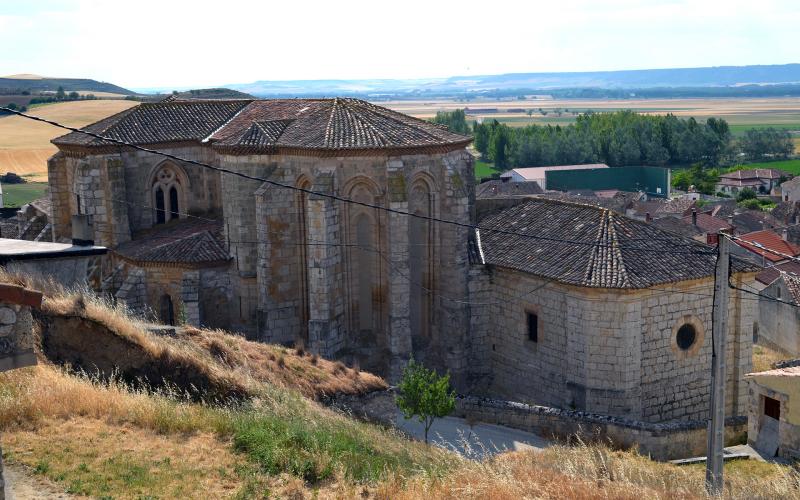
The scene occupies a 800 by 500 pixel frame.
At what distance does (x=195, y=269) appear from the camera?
90.8 ft

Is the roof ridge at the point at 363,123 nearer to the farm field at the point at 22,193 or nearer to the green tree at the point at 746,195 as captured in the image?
the farm field at the point at 22,193

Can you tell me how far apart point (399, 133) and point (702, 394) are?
38.8ft

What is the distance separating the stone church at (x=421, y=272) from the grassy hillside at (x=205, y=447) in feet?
24.8

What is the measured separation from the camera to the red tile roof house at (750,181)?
3716 inches

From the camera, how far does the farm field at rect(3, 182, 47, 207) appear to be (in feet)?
188

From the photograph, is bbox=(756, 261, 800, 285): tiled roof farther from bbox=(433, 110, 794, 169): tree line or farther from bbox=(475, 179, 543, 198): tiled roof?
bbox=(433, 110, 794, 169): tree line

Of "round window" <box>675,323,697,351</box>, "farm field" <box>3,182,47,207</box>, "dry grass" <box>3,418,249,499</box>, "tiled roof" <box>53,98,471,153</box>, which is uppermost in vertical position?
"tiled roof" <box>53,98,471,153</box>

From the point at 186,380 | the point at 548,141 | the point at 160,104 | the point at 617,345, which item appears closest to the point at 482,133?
the point at 548,141

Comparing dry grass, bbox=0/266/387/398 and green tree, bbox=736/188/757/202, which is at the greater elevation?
dry grass, bbox=0/266/387/398

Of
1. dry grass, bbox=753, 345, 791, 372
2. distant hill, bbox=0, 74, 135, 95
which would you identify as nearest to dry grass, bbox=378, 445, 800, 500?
dry grass, bbox=753, 345, 791, 372

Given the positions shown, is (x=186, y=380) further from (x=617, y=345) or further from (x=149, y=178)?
(x=149, y=178)

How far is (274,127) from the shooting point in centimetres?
2841

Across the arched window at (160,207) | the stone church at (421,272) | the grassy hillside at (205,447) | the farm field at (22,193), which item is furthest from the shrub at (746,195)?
the grassy hillside at (205,447)

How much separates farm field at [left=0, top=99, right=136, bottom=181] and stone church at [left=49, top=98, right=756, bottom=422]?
50.4 meters
